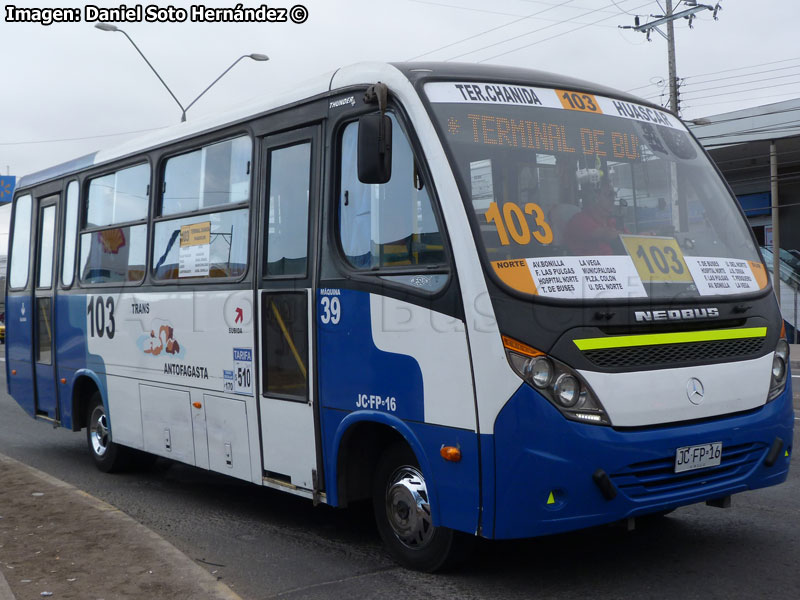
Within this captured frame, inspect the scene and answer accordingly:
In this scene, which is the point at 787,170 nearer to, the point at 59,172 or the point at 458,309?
the point at 59,172

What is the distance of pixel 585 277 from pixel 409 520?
172cm

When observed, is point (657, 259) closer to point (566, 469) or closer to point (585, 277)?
point (585, 277)

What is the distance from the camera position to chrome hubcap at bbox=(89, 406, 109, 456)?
30.6ft

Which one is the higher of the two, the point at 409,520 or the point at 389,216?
the point at 389,216

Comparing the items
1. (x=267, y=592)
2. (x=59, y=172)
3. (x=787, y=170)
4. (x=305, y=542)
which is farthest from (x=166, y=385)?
(x=787, y=170)

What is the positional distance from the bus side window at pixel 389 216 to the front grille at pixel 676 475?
1.47 m

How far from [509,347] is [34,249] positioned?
7504mm

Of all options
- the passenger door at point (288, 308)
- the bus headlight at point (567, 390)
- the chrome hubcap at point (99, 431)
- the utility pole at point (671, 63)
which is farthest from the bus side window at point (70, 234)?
the utility pole at point (671, 63)

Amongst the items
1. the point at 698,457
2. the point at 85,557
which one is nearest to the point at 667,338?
the point at 698,457

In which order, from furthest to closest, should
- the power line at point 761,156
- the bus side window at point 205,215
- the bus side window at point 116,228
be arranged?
the power line at point 761,156, the bus side window at point 116,228, the bus side window at point 205,215

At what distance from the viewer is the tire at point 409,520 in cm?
532

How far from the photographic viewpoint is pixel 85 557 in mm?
5805

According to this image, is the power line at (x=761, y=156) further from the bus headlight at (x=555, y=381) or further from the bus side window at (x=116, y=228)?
the bus headlight at (x=555, y=381)

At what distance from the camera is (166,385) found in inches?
309
